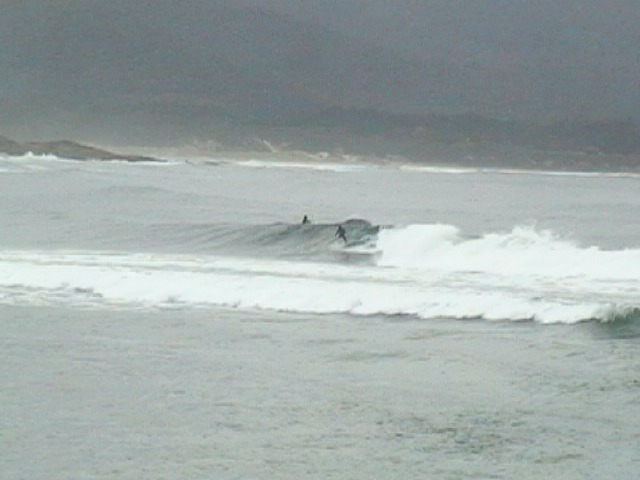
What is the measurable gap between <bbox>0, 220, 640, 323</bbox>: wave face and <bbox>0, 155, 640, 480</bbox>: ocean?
0.10m

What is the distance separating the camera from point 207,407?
13516mm

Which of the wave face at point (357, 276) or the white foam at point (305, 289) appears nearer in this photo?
the white foam at point (305, 289)

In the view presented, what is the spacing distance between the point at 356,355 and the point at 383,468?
5791 mm

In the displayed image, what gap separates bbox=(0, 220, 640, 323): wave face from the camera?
2203 cm

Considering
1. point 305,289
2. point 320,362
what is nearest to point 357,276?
point 305,289

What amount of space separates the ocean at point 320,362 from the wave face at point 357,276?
10cm

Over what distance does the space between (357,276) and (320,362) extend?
11728 mm

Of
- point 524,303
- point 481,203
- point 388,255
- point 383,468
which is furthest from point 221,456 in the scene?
point 481,203

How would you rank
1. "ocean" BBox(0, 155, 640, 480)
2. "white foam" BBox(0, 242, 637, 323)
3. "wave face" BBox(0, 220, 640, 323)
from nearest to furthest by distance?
"ocean" BBox(0, 155, 640, 480), "white foam" BBox(0, 242, 637, 323), "wave face" BBox(0, 220, 640, 323)

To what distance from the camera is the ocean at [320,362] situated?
11.6m

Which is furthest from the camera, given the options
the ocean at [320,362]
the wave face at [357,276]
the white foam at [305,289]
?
the wave face at [357,276]

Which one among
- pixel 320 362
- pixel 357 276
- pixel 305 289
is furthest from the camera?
pixel 357 276

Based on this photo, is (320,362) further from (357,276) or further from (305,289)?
(357,276)

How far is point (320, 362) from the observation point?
16.4 meters
